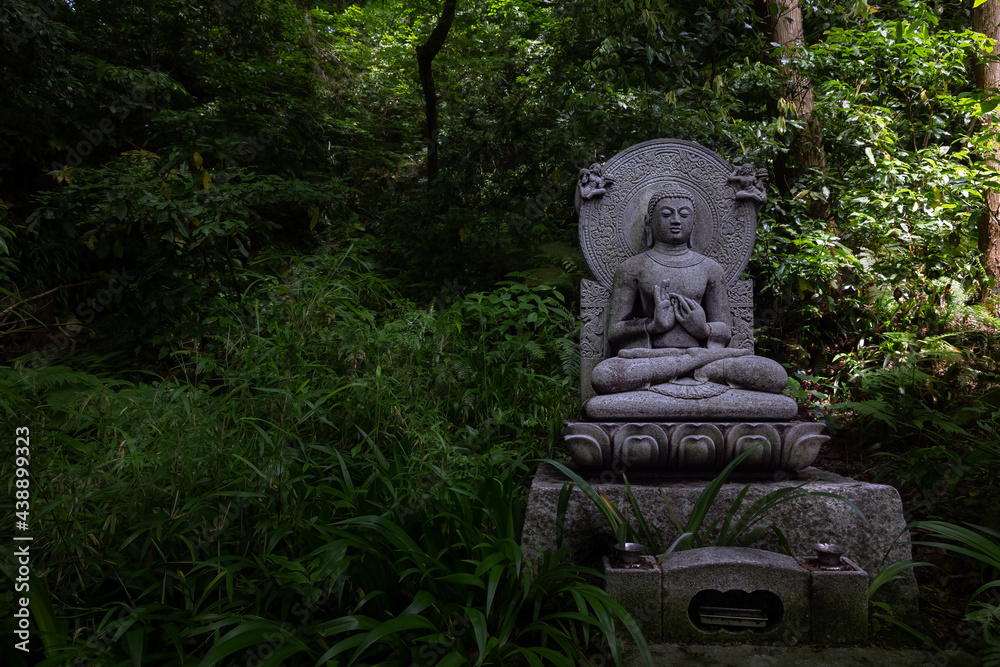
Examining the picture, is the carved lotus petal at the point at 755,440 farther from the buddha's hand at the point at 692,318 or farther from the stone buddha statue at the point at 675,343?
the buddha's hand at the point at 692,318

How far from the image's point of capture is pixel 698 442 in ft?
9.39

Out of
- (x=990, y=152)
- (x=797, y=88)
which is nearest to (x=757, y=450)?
(x=797, y=88)

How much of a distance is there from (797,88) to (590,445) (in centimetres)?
444

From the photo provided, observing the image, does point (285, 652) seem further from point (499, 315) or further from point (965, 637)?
point (499, 315)

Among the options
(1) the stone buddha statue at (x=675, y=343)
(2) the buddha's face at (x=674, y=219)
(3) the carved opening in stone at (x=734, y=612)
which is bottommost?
(3) the carved opening in stone at (x=734, y=612)

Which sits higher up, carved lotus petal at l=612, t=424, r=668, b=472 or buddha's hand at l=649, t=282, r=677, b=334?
buddha's hand at l=649, t=282, r=677, b=334

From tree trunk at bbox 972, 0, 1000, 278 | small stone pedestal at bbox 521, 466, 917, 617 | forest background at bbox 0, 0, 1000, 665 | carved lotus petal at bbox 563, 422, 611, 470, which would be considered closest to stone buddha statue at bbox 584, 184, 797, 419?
carved lotus petal at bbox 563, 422, 611, 470

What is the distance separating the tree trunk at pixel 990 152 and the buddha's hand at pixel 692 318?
373cm

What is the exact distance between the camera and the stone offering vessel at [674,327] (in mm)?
2875

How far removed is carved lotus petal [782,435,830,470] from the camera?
2.86 m

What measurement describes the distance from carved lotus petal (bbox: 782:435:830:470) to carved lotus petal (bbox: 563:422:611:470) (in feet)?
2.77

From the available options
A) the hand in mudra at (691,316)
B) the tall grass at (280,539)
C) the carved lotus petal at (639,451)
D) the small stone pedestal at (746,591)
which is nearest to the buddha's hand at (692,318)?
the hand in mudra at (691,316)

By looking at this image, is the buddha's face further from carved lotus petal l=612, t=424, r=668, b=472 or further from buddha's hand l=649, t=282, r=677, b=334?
carved lotus petal l=612, t=424, r=668, b=472

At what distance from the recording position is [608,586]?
2.34 metres
